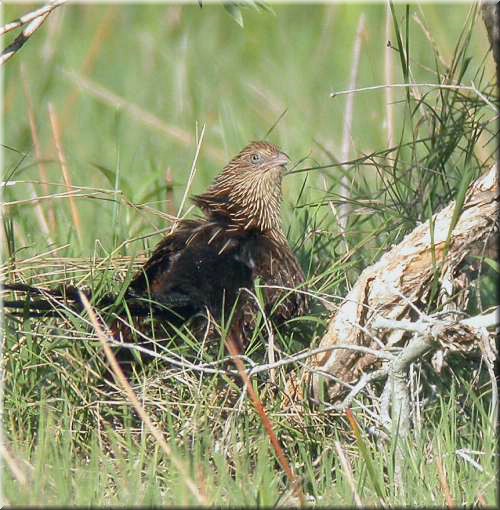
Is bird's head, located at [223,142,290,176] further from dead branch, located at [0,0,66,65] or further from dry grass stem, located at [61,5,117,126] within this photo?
dry grass stem, located at [61,5,117,126]

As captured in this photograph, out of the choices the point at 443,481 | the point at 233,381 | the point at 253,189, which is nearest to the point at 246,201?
the point at 253,189

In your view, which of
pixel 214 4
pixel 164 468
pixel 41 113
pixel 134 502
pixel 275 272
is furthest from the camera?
pixel 214 4

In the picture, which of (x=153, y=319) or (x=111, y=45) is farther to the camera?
(x=111, y=45)

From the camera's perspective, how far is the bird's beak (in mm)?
5016

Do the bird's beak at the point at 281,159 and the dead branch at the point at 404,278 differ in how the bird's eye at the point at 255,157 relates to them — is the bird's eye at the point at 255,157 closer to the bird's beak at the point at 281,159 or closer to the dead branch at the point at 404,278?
the bird's beak at the point at 281,159

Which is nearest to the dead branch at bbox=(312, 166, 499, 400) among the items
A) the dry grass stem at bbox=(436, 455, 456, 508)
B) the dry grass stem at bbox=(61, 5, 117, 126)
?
the dry grass stem at bbox=(436, 455, 456, 508)

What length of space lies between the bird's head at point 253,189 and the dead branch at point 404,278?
108cm

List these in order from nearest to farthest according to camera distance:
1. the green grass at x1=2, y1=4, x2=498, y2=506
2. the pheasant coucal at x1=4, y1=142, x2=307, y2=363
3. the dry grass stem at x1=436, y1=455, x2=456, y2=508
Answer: the dry grass stem at x1=436, y1=455, x2=456, y2=508 → the green grass at x1=2, y1=4, x2=498, y2=506 → the pheasant coucal at x1=4, y1=142, x2=307, y2=363

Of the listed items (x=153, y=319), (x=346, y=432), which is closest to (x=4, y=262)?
(x=153, y=319)

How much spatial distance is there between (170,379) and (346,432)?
624 millimetres

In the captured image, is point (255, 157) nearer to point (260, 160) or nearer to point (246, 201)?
point (260, 160)

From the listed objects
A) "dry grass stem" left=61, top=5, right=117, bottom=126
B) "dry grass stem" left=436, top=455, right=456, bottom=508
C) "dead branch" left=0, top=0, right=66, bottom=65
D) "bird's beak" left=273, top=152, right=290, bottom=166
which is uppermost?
"dead branch" left=0, top=0, right=66, bottom=65

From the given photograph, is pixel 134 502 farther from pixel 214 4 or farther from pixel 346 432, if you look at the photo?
pixel 214 4

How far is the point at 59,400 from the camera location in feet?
12.5
